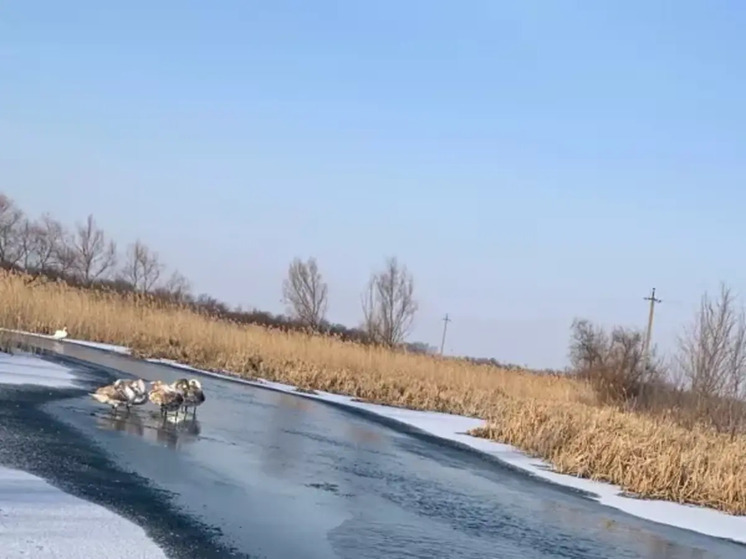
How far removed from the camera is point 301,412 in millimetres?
17891

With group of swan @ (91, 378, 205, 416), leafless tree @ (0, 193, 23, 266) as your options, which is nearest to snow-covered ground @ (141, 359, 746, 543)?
group of swan @ (91, 378, 205, 416)

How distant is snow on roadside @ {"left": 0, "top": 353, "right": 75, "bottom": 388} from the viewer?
1464 centimetres

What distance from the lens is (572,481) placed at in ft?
46.6

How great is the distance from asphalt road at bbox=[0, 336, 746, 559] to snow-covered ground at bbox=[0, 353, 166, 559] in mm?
221

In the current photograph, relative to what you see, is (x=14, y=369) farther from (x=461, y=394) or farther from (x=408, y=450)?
(x=461, y=394)

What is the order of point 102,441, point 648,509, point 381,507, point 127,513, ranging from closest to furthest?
point 127,513 < point 381,507 < point 102,441 < point 648,509

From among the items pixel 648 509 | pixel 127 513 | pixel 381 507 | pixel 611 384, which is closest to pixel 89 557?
pixel 127 513

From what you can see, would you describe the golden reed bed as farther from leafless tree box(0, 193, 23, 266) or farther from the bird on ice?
leafless tree box(0, 193, 23, 266)

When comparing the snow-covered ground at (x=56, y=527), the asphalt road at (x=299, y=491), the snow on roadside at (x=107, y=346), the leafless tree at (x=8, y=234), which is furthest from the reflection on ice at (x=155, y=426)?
the leafless tree at (x=8, y=234)

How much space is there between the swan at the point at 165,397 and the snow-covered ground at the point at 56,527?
4.98 m

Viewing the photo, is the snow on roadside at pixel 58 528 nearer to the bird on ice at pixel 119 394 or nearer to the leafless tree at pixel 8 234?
the bird on ice at pixel 119 394

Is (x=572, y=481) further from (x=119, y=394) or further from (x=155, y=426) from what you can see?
(x=119, y=394)

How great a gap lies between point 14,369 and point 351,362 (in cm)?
1102

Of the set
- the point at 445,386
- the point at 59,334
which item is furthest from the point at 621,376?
the point at 59,334
